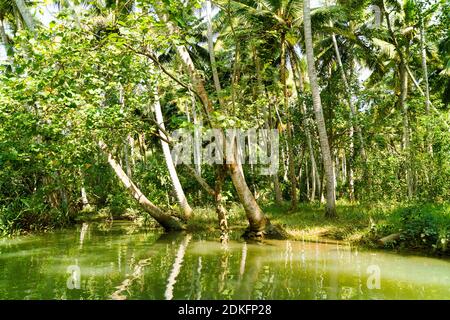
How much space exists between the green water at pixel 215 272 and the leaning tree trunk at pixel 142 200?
9.14 feet

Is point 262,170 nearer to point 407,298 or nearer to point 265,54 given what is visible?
point 265,54

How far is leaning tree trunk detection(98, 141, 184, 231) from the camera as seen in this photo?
581 inches

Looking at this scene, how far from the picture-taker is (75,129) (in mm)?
11875

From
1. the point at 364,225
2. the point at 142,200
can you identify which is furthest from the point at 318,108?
the point at 142,200

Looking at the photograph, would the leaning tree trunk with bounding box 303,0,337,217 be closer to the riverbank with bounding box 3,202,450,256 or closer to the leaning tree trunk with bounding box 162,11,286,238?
the riverbank with bounding box 3,202,450,256

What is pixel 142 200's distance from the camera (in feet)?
50.0

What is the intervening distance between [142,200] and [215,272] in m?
7.55

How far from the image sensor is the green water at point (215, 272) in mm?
6766

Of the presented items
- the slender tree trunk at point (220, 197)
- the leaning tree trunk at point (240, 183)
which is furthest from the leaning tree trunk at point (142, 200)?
the leaning tree trunk at point (240, 183)

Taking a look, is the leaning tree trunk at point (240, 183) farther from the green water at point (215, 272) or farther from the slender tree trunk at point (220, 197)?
the green water at point (215, 272)

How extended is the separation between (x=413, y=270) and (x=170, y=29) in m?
8.20

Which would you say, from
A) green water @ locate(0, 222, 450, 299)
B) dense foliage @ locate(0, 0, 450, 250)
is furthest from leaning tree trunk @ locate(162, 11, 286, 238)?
green water @ locate(0, 222, 450, 299)

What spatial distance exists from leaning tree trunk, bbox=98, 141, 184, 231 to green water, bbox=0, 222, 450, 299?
2.79 m

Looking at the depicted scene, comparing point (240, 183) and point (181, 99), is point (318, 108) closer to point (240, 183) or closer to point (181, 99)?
point (240, 183)
